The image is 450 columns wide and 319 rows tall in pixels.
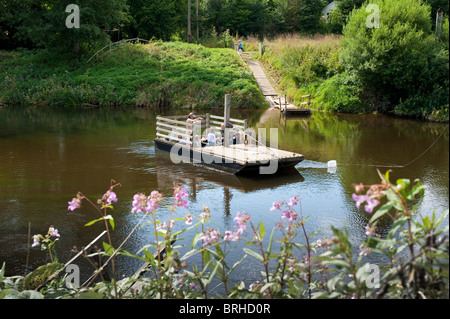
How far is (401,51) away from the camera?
89.8 feet

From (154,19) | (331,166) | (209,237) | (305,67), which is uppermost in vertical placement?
(154,19)

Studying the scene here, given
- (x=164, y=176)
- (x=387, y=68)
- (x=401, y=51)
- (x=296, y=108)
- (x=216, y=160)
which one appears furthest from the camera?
(x=296, y=108)

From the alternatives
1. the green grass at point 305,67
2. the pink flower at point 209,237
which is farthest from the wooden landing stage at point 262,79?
the pink flower at point 209,237

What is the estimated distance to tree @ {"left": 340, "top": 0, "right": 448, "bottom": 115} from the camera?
27078 millimetres

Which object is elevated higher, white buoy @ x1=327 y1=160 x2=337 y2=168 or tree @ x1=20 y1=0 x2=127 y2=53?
tree @ x1=20 y1=0 x2=127 y2=53

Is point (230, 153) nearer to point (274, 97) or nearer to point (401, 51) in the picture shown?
point (401, 51)

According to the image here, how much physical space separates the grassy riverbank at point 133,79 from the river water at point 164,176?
756 cm

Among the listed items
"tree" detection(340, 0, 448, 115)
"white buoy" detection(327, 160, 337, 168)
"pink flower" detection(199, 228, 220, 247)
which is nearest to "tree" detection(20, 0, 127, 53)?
"tree" detection(340, 0, 448, 115)

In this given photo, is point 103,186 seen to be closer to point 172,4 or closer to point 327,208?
point 327,208

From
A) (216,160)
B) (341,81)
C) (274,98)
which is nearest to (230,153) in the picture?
(216,160)

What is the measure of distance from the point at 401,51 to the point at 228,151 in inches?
630

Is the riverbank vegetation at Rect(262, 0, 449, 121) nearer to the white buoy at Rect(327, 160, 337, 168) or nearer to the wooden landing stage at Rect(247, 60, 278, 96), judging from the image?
the wooden landing stage at Rect(247, 60, 278, 96)

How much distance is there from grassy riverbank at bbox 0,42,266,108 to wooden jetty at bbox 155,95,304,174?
15.4 meters

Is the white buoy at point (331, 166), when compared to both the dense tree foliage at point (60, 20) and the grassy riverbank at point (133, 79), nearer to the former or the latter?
the grassy riverbank at point (133, 79)
